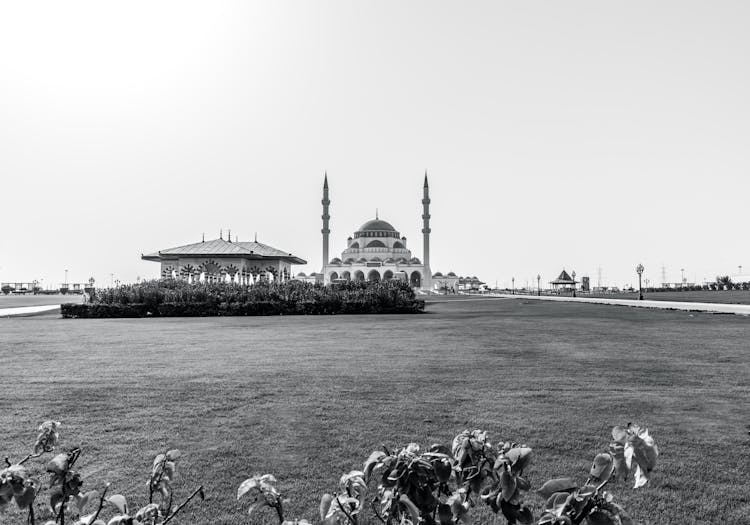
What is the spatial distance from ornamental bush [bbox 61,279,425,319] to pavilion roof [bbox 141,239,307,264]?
13.7m

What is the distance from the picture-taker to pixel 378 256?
107m

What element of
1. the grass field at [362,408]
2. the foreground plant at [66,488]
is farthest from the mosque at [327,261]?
the foreground plant at [66,488]

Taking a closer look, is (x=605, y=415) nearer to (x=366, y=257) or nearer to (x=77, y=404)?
(x=77, y=404)

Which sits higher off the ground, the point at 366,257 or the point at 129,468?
the point at 366,257

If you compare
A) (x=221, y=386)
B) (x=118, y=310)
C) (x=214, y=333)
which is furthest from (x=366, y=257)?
(x=221, y=386)

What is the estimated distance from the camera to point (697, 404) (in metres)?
6.69

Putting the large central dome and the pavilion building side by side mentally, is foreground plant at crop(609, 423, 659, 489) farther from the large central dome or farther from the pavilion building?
the large central dome

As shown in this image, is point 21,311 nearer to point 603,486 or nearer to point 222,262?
point 222,262

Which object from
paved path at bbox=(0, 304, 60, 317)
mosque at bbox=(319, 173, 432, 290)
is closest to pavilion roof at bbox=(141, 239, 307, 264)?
paved path at bbox=(0, 304, 60, 317)

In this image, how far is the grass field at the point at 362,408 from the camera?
14.4ft

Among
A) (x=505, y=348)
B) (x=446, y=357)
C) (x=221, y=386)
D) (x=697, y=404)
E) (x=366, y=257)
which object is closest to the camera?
(x=697, y=404)

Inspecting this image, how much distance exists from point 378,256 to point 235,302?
7863 centimetres

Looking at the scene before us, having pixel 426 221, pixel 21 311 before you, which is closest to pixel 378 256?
pixel 426 221

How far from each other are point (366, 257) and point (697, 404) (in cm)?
10042
